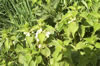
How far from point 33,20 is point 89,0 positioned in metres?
0.72

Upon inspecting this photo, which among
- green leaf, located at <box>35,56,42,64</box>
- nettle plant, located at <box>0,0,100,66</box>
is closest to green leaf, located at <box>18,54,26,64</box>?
nettle plant, located at <box>0,0,100,66</box>

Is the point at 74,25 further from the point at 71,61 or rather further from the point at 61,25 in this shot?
the point at 71,61

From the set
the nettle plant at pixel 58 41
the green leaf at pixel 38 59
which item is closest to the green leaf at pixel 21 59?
the nettle plant at pixel 58 41

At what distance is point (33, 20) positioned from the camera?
2.33 metres

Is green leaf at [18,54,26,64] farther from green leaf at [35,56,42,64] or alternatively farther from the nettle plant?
green leaf at [35,56,42,64]

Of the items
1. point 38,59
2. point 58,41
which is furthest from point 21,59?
point 58,41

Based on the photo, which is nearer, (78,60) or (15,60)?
(78,60)

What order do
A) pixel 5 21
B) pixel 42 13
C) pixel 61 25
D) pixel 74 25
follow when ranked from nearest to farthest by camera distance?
pixel 74 25 → pixel 61 25 → pixel 42 13 → pixel 5 21

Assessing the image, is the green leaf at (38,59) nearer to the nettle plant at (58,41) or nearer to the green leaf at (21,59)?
the nettle plant at (58,41)

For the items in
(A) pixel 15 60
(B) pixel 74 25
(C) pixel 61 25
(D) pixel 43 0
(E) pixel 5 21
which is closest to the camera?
(B) pixel 74 25

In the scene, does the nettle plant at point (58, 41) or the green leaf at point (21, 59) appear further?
the green leaf at point (21, 59)

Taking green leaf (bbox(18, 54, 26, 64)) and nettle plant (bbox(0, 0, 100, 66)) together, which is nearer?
nettle plant (bbox(0, 0, 100, 66))

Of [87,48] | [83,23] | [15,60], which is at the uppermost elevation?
[83,23]

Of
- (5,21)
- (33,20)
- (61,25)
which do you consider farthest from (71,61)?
(5,21)
